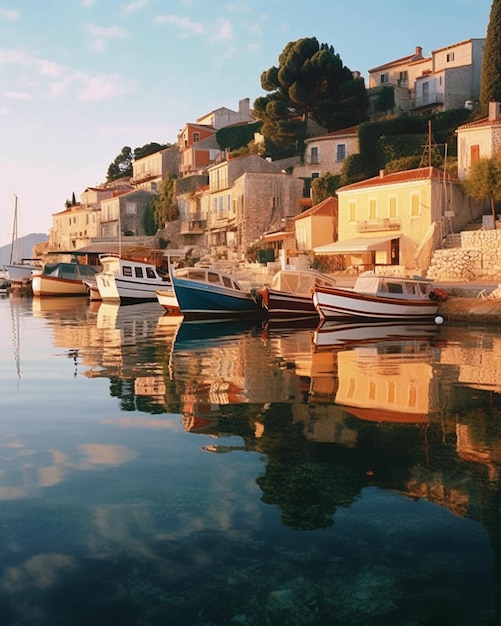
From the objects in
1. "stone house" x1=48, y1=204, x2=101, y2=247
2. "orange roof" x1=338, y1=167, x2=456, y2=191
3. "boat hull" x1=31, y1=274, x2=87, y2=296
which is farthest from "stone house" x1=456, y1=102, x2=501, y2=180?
"stone house" x1=48, y1=204, x2=101, y2=247

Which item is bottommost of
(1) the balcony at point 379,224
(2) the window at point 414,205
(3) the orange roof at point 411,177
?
(1) the balcony at point 379,224

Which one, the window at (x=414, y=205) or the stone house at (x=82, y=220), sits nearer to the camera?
the window at (x=414, y=205)

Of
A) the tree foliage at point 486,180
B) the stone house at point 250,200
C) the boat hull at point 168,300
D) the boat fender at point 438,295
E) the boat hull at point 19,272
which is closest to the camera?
Result: the boat fender at point 438,295

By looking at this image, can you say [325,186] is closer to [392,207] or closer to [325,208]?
[325,208]

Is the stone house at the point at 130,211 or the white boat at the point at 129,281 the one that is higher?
Answer: the stone house at the point at 130,211

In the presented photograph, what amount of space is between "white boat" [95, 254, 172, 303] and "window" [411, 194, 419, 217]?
1429 centimetres

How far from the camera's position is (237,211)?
2189 inches

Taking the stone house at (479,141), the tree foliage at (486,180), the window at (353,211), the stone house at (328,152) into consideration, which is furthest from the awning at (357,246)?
the stone house at (328,152)

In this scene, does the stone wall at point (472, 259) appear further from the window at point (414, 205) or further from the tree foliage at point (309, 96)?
the tree foliage at point (309, 96)

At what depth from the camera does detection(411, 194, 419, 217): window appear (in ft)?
122

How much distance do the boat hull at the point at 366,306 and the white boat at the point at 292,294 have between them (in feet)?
5.82

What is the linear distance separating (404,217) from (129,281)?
16142 millimetres

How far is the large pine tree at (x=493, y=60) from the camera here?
1797 inches

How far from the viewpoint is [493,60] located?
46.4 metres
